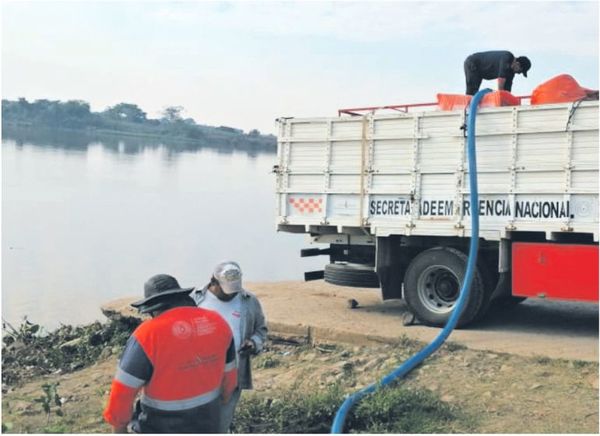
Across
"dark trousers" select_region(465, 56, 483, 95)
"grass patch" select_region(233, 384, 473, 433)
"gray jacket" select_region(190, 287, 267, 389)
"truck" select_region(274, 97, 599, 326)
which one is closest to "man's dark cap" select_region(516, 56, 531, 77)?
"dark trousers" select_region(465, 56, 483, 95)

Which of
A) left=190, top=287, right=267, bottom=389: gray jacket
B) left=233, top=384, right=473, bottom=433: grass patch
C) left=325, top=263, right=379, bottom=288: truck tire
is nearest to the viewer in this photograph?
left=190, top=287, right=267, bottom=389: gray jacket

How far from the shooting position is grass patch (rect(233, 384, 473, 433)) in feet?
19.5

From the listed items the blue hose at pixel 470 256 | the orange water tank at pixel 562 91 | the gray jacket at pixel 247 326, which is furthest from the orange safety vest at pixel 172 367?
the orange water tank at pixel 562 91

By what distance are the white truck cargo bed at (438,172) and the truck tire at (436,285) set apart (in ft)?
0.98

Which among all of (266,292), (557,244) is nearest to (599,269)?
(557,244)

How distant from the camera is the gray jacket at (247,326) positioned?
17.5 feet

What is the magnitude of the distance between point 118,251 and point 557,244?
13775mm

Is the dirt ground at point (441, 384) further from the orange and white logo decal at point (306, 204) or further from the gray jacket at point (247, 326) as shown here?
the orange and white logo decal at point (306, 204)

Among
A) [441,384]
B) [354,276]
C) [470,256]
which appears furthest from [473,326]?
[441,384]

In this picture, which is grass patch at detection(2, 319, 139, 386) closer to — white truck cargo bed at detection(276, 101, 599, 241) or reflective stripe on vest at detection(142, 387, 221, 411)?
white truck cargo bed at detection(276, 101, 599, 241)

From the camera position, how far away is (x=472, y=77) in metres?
9.22

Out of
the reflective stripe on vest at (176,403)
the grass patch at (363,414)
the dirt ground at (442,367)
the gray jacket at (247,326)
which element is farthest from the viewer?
the dirt ground at (442,367)

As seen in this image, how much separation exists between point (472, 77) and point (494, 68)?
274mm

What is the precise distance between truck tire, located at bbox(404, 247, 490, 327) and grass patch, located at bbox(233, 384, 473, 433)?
233 centimetres
